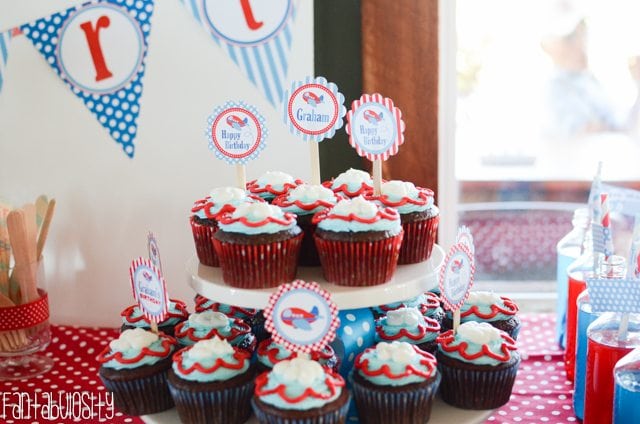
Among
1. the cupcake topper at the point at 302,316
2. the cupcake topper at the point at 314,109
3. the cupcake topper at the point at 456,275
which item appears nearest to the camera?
the cupcake topper at the point at 302,316

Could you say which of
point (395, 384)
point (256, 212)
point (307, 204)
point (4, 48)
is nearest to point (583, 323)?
point (395, 384)

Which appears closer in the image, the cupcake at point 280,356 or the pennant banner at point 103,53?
the cupcake at point 280,356

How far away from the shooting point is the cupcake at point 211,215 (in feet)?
5.01

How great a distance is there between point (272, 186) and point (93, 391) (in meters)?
0.70

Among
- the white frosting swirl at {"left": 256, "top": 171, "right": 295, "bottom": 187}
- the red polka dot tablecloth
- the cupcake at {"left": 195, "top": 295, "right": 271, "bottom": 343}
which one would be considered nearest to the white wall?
the red polka dot tablecloth

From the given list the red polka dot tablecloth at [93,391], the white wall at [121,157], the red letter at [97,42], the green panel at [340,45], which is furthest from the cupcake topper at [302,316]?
the red letter at [97,42]

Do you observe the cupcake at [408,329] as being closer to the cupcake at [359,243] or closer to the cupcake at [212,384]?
the cupcake at [359,243]

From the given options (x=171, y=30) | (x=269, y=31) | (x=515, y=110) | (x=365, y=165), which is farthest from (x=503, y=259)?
(x=171, y=30)

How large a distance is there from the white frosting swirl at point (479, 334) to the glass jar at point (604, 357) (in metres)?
0.20

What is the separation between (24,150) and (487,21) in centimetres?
142

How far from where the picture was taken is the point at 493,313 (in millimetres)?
1643

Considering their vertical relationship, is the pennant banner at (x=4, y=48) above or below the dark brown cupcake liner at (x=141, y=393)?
above

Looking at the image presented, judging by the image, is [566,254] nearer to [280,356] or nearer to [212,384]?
[280,356]

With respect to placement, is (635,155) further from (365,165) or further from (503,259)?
(365,165)
